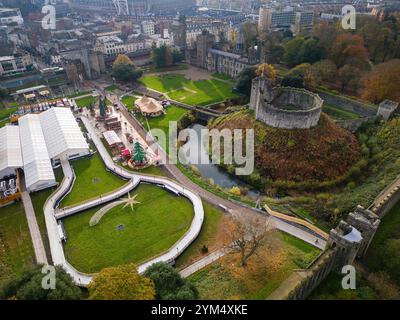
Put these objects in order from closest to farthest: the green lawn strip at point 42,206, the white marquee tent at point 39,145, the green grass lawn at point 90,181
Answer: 1. the green lawn strip at point 42,206
2. the green grass lawn at point 90,181
3. the white marquee tent at point 39,145

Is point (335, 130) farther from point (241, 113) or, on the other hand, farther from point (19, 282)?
point (19, 282)

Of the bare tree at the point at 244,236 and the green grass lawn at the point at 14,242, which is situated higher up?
the bare tree at the point at 244,236

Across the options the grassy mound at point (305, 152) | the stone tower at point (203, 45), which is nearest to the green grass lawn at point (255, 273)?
the grassy mound at point (305, 152)

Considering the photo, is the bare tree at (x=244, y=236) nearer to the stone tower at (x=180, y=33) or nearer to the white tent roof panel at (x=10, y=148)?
the white tent roof panel at (x=10, y=148)

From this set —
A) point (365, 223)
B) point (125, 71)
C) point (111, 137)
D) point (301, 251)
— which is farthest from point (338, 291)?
point (125, 71)

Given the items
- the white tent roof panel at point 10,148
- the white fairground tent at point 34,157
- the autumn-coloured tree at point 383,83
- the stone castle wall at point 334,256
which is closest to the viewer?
the stone castle wall at point 334,256

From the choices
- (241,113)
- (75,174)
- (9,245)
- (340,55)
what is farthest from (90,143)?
(340,55)

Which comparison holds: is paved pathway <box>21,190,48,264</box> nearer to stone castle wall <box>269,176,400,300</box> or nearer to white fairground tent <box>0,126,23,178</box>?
white fairground tent <box>0,126,23,178</box>
